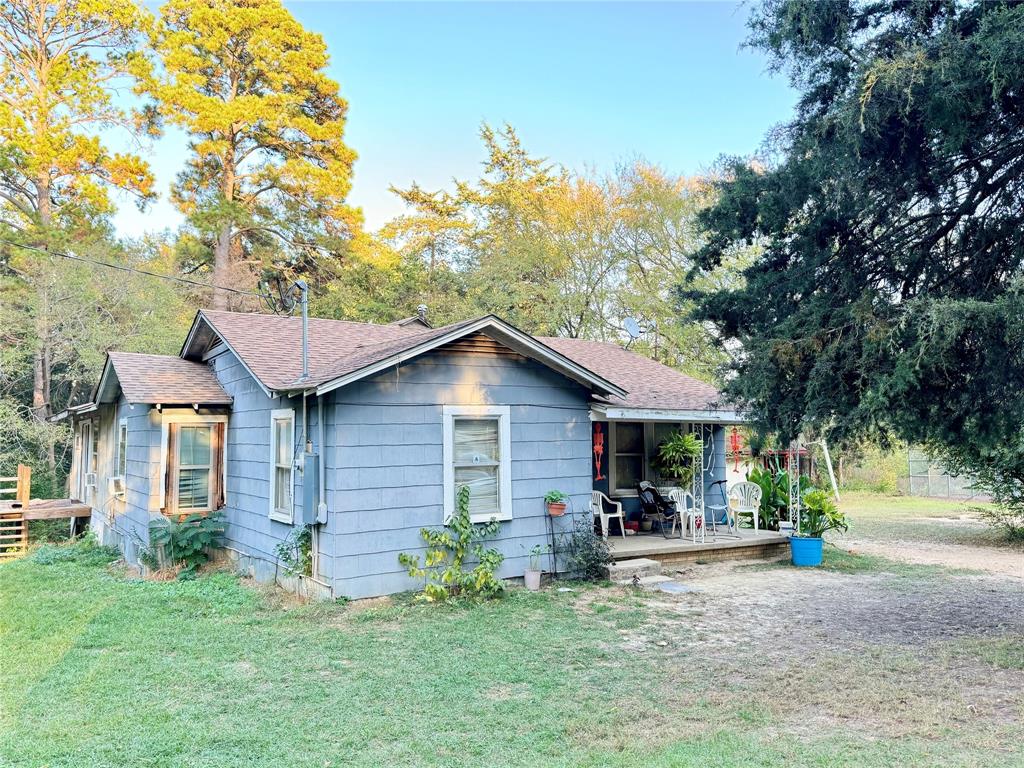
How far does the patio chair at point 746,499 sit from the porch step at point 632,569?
7.33ft

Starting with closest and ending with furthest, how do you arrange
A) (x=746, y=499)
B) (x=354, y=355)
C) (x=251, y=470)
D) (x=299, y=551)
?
1. (x=299, y=551)
2. (x=354, y=355)
3. (x=251, y=470)
4. (x=746, y=499)

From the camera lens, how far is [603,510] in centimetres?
1118

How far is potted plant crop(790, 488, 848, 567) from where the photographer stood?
1070 centimetres

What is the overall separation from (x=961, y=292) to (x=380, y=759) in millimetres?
5806

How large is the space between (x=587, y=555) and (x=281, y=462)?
412 cm

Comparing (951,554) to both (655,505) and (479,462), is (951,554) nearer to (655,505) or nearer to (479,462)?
(655,505)

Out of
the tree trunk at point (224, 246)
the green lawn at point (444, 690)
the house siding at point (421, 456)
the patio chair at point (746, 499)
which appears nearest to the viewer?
the green lawn at point (444, 690)

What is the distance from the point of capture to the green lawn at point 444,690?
408cm

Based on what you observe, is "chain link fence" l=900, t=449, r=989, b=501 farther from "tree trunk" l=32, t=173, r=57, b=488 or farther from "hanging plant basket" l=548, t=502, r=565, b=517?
"tree trunk" l=32, t=173, r=57, b=488

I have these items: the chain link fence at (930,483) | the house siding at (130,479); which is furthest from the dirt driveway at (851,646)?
the chain link fence at (930,483)

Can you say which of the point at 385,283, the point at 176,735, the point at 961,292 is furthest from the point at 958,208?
the point at 385,283

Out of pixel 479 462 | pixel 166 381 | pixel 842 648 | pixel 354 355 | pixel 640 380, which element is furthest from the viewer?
pixel 640 380

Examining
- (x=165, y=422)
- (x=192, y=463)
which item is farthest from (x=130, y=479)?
(x=165, y=422)

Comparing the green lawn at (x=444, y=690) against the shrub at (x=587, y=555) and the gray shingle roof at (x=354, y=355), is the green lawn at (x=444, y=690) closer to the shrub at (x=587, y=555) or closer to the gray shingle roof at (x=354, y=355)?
the shrub at (x=587, y=555)
